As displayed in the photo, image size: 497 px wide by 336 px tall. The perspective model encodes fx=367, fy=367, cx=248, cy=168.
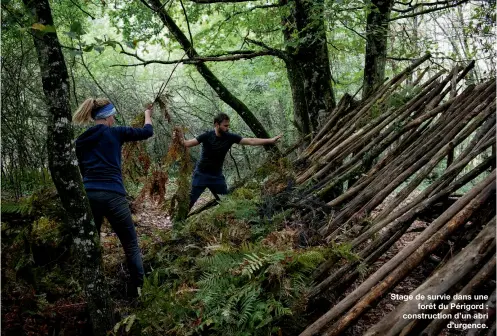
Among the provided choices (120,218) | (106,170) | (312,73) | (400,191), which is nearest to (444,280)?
(400,191)

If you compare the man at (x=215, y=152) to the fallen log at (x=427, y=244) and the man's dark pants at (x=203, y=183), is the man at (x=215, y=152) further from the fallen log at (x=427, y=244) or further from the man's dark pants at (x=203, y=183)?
the fallen log at (x=427, y=244)

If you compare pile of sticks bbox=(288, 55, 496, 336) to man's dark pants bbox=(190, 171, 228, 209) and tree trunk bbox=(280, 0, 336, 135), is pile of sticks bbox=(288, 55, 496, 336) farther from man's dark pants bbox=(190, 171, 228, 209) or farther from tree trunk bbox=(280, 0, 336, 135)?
man's dark pants bbox=(190, 171, 228, 209)

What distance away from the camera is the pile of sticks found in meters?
1.85

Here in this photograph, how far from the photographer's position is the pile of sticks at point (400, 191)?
185 centimetres

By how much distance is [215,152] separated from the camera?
17.4ft

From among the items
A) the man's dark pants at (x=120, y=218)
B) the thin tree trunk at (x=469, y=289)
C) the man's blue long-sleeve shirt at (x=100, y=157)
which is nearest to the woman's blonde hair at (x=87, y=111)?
the man's blue long-sleeve shirt at (x=100, y=157)

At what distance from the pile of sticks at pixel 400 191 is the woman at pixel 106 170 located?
1666 millimetres

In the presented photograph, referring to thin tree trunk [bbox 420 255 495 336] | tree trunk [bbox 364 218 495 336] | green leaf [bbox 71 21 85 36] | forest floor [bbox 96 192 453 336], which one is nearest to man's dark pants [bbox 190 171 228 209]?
forest floor [bbox 96 192 453 336]

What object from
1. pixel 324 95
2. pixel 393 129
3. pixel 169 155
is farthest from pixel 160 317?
pixel 324 95

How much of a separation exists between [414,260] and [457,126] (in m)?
1.56

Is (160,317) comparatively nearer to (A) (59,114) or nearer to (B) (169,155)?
(A) (59,114)

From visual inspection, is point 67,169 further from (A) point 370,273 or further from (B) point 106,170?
(A) point 370,273

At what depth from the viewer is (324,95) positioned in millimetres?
5820

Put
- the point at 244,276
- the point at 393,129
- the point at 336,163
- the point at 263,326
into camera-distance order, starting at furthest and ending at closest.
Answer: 1. the point at 336,163
2. the point at 393,129
3. the point at 244,276
4. the point at 263,326
